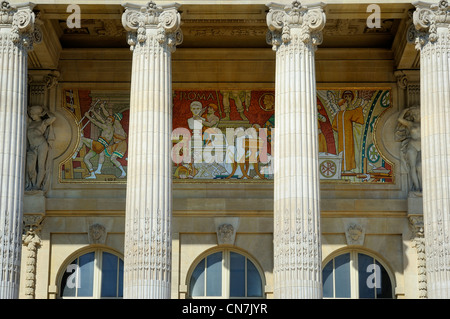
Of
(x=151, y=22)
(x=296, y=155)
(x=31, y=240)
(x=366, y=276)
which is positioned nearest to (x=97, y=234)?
(x=31, y=240)

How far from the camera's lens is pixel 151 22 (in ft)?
109

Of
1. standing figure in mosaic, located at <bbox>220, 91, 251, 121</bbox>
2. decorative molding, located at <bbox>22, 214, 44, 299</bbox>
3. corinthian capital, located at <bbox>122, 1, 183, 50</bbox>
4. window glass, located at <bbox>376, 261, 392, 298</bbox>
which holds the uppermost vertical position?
corinthian capital, located at <bbox>122, 1, 183, 50</bbox>

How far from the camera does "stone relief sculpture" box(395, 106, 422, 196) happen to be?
125ft

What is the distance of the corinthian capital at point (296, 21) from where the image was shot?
3319 cm

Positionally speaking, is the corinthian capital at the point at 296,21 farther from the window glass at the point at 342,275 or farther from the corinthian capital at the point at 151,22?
the window glass at the point at 342,275

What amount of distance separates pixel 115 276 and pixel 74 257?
1.46 m

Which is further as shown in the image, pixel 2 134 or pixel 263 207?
pixel 263 207

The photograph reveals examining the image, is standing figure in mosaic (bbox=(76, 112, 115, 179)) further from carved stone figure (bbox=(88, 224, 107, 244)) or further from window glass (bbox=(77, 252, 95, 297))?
window glass (bbox=(77, 252, 95, 297))

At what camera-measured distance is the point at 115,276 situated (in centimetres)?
3797

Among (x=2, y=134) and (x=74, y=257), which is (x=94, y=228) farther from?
(x=2, y=134)

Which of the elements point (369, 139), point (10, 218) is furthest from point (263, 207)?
point (10, 218)

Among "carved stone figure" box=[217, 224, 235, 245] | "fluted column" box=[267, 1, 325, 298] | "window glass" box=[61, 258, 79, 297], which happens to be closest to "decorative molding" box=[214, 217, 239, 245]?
"carved stone figure" box=[217, 224, 235, 245]

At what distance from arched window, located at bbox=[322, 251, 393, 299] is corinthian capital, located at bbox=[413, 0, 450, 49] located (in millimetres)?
8154

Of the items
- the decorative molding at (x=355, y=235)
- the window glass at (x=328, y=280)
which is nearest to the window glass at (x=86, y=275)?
the window glass at (x=328, y=280)
